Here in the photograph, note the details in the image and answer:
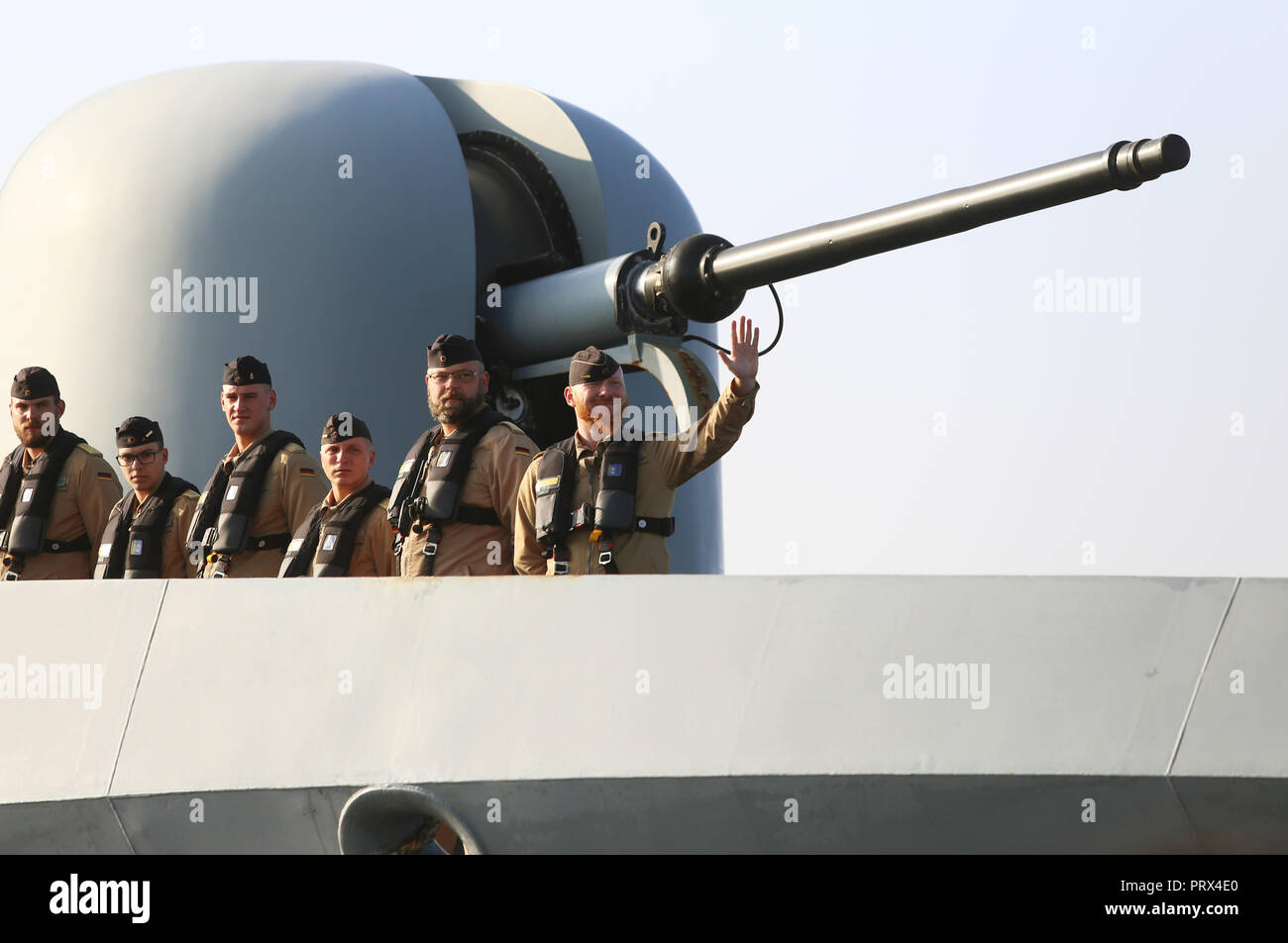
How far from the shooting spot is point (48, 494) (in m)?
5.81

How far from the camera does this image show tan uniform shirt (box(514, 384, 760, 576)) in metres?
4.52

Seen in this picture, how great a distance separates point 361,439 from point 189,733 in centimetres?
141

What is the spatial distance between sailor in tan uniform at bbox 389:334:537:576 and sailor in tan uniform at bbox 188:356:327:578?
2.07 feet

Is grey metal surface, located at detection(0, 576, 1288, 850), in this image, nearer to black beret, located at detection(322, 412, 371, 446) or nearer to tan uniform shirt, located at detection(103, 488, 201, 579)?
black beret, located at detection(322, 412, 371, 446)

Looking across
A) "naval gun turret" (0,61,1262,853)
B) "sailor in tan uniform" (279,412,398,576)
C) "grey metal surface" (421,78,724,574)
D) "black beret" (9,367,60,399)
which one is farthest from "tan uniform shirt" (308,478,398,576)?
"grey metal surface" (421,78,724,574)

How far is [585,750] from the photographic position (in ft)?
11.6

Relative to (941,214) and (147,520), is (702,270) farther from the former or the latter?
(147,520)

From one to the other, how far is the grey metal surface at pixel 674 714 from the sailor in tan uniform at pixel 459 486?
87cm

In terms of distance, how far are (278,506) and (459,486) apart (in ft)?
2.92

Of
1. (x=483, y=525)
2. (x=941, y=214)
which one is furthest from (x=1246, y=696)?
(x=941, y=214)

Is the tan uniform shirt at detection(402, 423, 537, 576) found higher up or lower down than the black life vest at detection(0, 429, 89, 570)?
lower down
